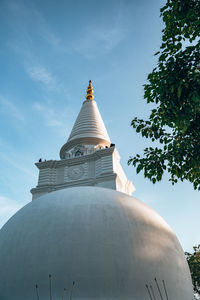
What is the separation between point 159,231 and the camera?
7.69m

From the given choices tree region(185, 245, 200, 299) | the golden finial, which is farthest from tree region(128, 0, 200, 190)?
the golden finial

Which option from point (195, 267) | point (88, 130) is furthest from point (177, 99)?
point (88, 130)

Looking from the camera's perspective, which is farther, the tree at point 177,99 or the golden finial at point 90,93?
the golden finial at point 90,93

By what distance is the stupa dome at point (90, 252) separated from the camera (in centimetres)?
601

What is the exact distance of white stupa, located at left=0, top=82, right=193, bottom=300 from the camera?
600 cm

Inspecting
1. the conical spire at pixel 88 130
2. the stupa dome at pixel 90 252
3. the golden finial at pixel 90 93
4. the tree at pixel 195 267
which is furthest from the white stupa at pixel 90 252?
the golden finial at pixel 90 93

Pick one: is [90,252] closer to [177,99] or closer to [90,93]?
[177,99]

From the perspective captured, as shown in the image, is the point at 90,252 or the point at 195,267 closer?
the point at 90,252

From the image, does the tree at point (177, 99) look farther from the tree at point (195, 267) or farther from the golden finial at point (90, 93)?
the golden finial at point (90, 93)

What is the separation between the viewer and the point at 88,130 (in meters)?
30.2

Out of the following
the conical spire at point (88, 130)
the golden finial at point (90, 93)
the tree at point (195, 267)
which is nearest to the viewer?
the tree at point (195, 267)

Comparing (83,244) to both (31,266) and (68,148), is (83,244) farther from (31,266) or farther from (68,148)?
(68,148)

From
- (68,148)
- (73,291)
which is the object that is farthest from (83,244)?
(68,148)

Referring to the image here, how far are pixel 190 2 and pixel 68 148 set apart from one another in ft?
80.3
